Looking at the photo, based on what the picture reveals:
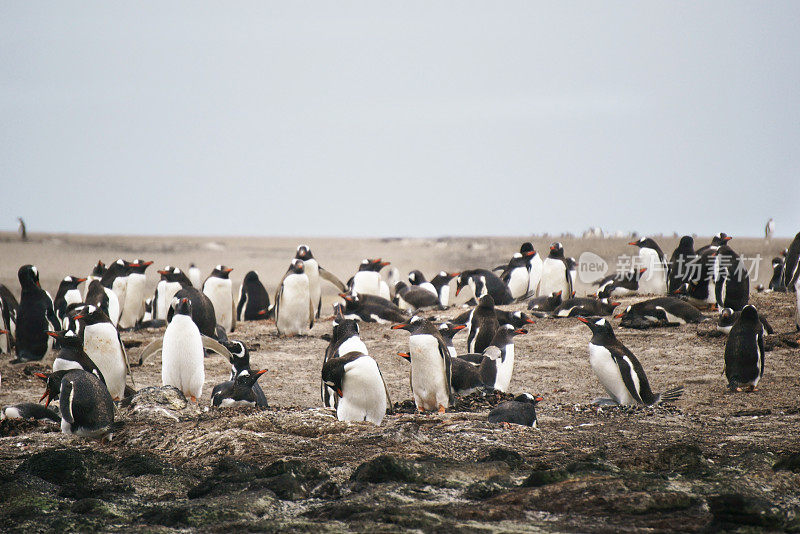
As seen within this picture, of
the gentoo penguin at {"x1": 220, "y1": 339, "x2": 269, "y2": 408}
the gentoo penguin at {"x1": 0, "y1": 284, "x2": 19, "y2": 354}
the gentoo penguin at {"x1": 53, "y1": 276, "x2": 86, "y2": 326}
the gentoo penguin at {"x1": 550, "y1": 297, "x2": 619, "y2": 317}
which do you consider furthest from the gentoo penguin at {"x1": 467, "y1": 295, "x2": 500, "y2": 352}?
the gentoo penguin at {"x1": 0, "y1": 284, "x2": 19, "y2": 354}

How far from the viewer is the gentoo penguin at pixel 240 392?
22.3 ft

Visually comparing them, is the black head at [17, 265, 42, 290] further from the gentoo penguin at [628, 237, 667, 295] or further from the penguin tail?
the gentoo penguin at [628, 237, 667, 295]

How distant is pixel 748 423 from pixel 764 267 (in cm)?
2096

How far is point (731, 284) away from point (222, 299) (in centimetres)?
763

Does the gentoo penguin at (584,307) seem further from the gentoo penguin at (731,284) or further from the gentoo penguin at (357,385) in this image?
the gentoo penguin at (357,385)

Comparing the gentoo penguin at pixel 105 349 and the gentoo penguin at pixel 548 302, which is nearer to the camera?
the gentoo penguin at pixel 105 349

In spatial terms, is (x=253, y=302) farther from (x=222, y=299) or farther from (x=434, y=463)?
(x=434, y=463)

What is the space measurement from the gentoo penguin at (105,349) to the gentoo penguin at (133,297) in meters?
5.78

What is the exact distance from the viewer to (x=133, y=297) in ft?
44.7

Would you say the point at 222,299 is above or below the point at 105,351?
above

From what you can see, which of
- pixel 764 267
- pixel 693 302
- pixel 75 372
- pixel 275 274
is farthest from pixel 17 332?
pixel 764 267

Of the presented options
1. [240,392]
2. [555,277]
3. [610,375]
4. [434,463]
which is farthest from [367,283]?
[434,463]

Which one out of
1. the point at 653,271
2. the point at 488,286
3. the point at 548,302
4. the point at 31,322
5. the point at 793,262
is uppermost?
the point at 793,262

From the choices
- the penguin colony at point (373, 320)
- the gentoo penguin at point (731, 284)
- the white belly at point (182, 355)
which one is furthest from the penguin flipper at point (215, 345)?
the gentoo penguin at point (731, 284)
